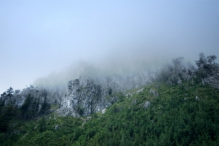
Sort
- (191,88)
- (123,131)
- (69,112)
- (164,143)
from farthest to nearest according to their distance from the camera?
1. (69,112)
2. (191,88)
3. (123,131)
4. (164,143)

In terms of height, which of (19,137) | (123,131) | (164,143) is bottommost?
(164,143)

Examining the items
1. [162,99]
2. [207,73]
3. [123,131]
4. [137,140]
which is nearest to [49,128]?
[123,131]

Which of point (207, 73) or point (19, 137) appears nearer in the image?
point (19, 137)

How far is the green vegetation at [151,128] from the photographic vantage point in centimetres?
8669

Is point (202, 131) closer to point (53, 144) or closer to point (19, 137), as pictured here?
point (53, 144)

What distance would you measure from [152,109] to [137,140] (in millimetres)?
45743

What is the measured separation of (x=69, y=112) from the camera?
591ft

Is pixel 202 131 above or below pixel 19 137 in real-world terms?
below

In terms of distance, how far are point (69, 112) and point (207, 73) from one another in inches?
7194

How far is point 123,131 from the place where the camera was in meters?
107

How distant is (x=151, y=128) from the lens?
10344 cm

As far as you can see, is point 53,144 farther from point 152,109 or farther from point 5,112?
point 152,109

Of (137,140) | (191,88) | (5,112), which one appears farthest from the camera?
(191,88)

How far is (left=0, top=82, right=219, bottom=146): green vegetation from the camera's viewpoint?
3413 inches
